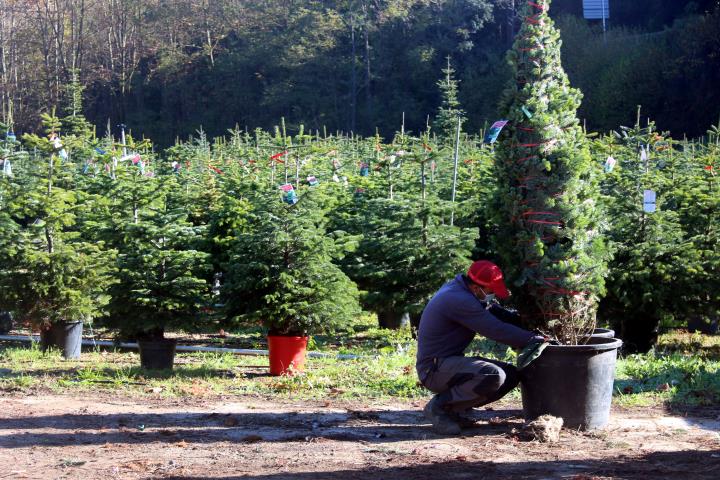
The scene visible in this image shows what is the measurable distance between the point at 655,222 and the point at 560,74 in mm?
4779

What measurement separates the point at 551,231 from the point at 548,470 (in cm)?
177

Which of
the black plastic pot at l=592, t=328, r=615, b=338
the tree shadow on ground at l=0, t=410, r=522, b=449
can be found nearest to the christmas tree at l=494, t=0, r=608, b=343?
the black plastic pot at l=592, t=328, r=615, b=338

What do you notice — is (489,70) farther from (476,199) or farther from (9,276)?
(9,276)

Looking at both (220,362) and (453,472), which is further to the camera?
(220,362)

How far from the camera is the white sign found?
139 ft

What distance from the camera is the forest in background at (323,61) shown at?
3612 cm

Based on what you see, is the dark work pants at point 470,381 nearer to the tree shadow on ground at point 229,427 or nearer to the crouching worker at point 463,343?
the crouching worker at point 463,343

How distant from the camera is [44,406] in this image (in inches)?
281

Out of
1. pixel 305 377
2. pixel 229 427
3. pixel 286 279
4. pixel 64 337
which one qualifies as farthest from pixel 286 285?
pixel 64 337

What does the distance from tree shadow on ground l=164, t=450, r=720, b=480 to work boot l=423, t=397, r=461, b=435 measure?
758 millimetres

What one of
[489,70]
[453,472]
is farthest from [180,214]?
[489,70]

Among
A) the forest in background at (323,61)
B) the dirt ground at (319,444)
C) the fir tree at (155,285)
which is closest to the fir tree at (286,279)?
the fir tree at (155,285)

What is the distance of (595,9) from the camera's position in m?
43.0

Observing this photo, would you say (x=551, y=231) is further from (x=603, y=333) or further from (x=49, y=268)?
(x=49, y=268)
